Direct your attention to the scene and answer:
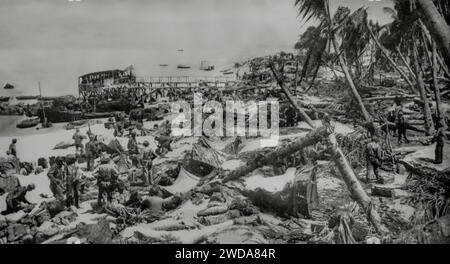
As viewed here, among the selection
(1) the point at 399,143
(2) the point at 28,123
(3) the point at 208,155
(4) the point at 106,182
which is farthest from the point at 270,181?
(2) the point at 28,123

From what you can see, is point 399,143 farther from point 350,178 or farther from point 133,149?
point 133,149

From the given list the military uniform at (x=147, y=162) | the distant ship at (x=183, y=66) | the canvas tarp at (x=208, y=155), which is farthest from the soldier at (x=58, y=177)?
the distant ship at (x=183, y=66)

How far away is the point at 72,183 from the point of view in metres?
5.05

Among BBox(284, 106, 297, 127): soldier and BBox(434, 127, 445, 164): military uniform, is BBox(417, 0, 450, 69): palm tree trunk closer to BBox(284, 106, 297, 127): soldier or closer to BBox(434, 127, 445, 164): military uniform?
BBox(434, 127, 445, 164): military uniform

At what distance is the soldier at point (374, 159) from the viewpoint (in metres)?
5.02

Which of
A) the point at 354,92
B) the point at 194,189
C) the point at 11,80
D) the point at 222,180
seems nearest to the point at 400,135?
the point at 354,92

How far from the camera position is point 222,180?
16.7ft

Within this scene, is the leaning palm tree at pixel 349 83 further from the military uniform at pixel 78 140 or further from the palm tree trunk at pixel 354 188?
the military uniform at pixel 78 140

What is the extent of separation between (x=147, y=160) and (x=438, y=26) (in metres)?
3.95

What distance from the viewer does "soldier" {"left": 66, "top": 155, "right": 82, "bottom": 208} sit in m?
4.99

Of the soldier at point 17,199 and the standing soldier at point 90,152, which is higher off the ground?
the standing soldier at point 90,152

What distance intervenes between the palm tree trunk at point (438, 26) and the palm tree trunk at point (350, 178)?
6.02ft
